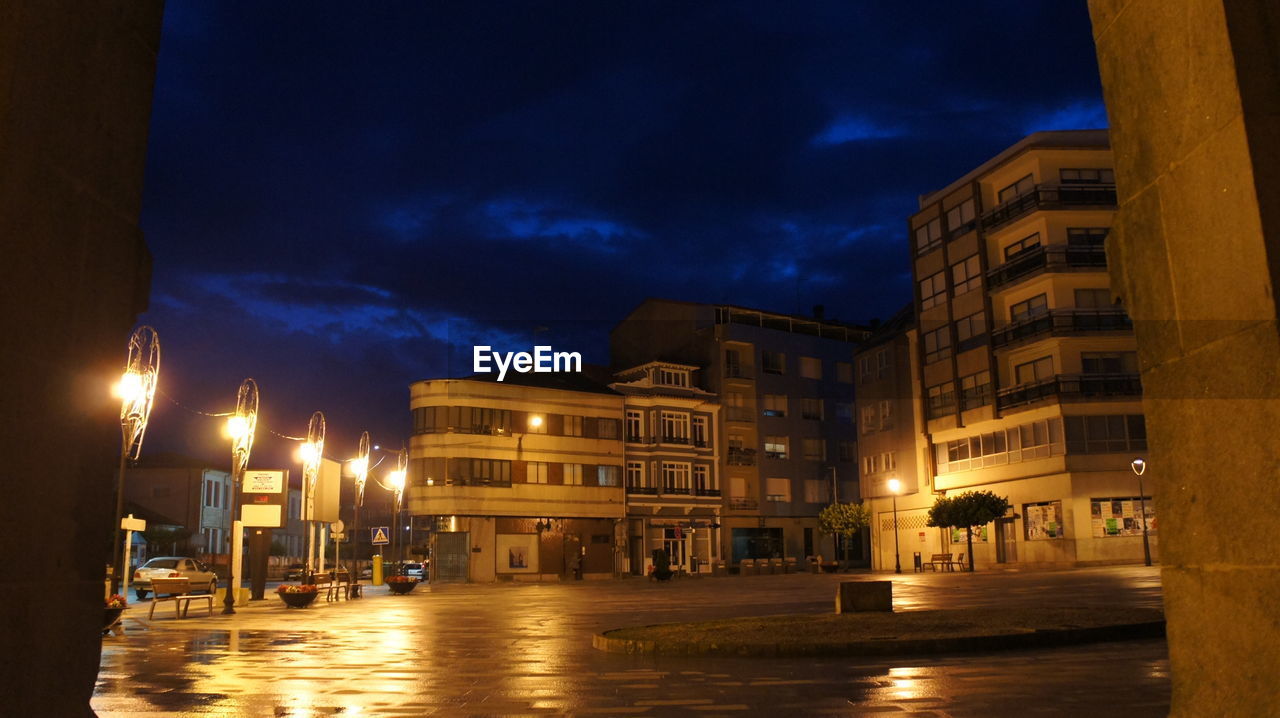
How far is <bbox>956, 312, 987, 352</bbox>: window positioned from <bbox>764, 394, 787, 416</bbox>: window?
18.9m

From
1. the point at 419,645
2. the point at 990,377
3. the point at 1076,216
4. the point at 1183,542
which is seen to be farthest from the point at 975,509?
the point at 1183,542

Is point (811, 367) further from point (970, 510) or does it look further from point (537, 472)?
point (970, 510)

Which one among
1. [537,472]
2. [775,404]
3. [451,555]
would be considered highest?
[775,404]

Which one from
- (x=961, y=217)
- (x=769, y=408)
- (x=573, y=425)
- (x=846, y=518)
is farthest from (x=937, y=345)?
(x=573, y=425)

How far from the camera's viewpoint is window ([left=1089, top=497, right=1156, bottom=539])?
49469mm

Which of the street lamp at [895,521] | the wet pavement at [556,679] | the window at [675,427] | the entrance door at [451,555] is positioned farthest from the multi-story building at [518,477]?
the wet pavement at [556,679]

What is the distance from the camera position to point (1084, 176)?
53.2 metres

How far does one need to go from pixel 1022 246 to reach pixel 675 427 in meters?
26.0

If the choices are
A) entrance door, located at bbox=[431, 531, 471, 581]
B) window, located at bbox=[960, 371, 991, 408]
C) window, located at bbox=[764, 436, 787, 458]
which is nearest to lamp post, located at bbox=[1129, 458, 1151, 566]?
window, located at bbox=[960, 371, 991, 408]

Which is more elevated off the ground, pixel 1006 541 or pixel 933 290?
pixel 933 290

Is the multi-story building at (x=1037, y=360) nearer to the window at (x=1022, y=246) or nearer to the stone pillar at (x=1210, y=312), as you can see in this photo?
the window at (x=1022, y=246)

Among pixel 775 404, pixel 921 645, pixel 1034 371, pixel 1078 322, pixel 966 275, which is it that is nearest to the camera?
pixel 921 645

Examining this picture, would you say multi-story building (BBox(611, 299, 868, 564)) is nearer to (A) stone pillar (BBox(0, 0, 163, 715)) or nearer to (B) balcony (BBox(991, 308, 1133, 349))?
(B) balcony (BBox(991, 308, 1133, 349))

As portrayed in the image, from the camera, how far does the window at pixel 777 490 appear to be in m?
73.6
